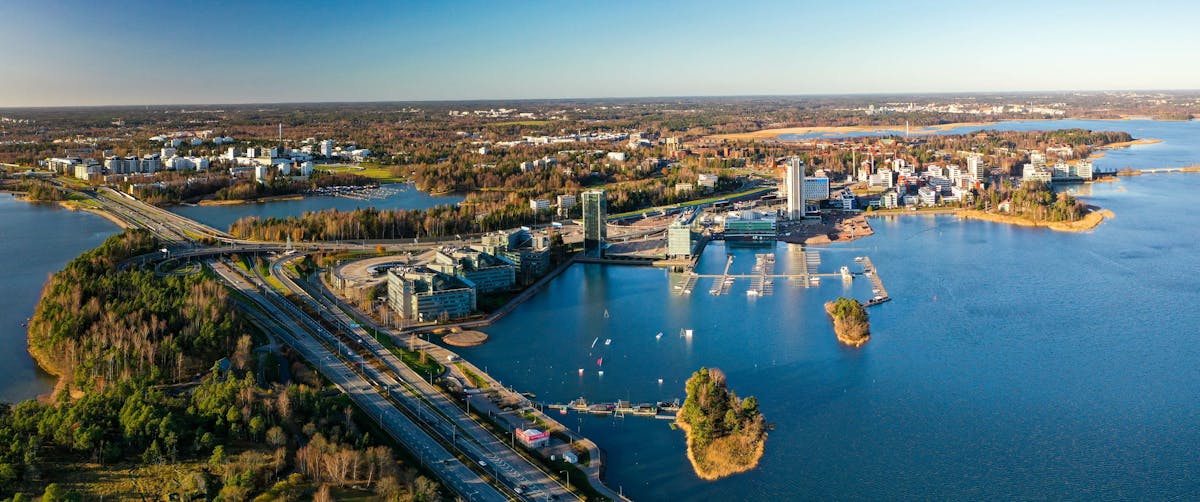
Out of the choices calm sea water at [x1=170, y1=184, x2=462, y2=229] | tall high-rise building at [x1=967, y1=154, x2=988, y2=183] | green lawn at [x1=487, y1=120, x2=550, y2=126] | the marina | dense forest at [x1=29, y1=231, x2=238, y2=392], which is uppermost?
green lawn at [x1=487, y1=120, x2=550, y2=126]

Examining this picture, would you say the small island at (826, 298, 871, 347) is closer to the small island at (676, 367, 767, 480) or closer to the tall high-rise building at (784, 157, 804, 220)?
the small island at (676, 367, 767, 480)

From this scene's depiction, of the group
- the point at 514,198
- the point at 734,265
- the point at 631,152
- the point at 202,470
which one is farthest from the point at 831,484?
the point at 631,152

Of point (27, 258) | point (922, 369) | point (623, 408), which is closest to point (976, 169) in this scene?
point (922, 369)

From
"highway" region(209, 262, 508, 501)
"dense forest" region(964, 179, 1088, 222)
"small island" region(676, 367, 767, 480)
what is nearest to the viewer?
"highway" region(209, 262, 508, 501)

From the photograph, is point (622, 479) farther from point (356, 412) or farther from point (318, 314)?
point (318, 314)

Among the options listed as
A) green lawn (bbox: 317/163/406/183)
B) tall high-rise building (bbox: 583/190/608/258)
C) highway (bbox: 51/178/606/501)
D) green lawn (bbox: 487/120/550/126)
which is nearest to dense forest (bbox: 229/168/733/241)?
highway (bbox: 51/178/606/501)
